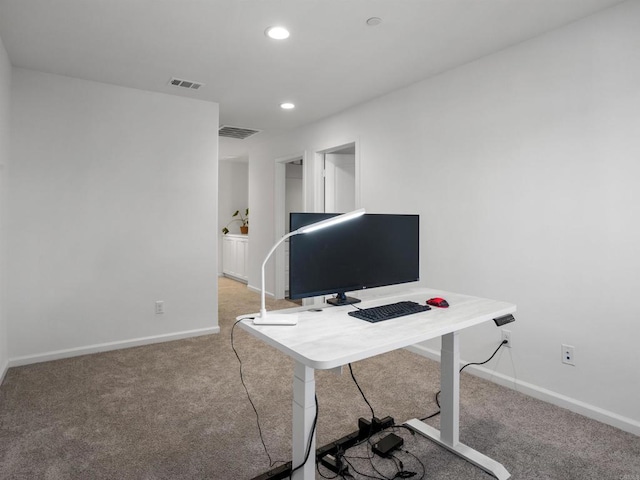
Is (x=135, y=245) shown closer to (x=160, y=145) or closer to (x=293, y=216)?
(x=160, y=145)

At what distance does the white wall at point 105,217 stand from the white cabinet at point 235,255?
9.48 feet

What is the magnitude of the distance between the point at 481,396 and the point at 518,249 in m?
1.07

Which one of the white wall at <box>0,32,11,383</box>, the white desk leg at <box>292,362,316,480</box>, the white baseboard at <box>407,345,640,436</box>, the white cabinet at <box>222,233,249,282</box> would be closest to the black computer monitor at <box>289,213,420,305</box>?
the white desk leg at <box>292,362,316,480</box>

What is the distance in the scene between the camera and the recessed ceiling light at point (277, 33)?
250 cm

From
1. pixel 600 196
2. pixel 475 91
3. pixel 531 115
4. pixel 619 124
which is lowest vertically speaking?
pixel 600 196

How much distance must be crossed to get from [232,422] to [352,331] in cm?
123

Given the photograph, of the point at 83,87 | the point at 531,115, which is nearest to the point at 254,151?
the point at 83,87

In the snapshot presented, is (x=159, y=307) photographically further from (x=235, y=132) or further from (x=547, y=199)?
(x=547, y=199)

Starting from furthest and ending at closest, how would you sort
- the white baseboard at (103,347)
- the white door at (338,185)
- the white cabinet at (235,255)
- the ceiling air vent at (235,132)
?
the white cabinet at (235,255), the ceiling air vent at (235,132), the white door at (338,185), the white baseboard at (103,347)

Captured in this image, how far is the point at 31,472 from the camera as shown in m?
1.80

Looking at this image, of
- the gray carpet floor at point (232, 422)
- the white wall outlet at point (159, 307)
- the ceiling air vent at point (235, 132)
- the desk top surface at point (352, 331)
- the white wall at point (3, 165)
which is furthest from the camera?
the ceiling air vent at point (235, 132)

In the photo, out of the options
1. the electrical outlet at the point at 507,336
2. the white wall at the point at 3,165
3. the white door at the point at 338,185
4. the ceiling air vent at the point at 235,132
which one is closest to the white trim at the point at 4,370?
the white wall at the point at 3,165

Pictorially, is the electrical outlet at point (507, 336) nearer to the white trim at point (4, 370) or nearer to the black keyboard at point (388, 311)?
the black keyboard at point (388, 311)

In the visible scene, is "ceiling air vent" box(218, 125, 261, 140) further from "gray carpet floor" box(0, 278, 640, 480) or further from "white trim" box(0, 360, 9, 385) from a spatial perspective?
"white trim" box(0, 360, 9, 385)
